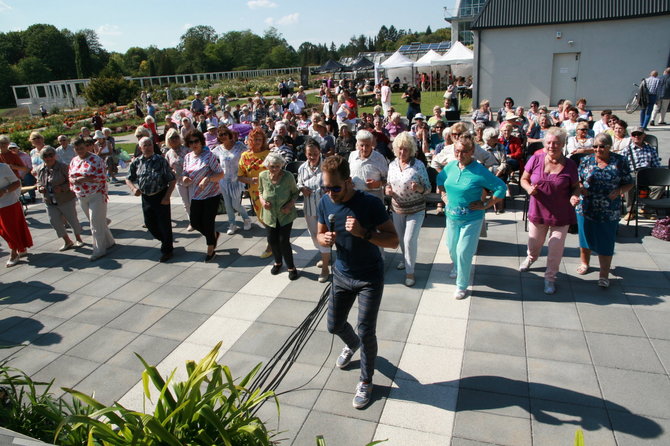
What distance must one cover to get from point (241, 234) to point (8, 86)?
277 ft

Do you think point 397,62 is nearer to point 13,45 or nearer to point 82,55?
point 82,55

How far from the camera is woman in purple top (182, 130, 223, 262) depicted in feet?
21.2

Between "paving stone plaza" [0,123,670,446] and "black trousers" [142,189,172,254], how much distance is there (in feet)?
1.13

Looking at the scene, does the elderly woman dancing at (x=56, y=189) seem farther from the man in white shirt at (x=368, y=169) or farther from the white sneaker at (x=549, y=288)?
the white sneaker at (x=549, y=288)

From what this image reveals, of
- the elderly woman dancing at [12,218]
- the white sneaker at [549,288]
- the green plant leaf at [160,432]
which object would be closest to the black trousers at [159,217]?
the elderly woman dancing at [12,218]

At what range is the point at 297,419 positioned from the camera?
3.51 meters

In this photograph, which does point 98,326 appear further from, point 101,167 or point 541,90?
point 541,90

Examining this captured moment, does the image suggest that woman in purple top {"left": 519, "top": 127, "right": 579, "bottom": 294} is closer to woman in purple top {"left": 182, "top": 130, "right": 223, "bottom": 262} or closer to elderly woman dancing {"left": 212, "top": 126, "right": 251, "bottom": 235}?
woman in purple top {"left": 182, "top": 130, "right": 223, "bottom": 262}

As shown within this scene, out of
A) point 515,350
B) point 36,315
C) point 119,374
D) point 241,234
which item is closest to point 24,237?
point 36,315

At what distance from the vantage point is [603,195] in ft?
16.5

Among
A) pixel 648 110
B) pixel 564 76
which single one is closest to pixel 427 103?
pixel 564 76

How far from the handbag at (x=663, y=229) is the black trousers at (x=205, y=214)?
646 cm

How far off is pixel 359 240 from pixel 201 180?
12.5 ft

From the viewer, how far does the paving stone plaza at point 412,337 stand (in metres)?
3.39
